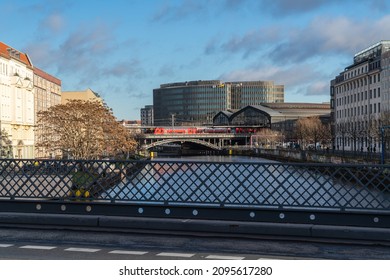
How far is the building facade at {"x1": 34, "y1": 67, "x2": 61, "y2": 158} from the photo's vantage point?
117069 mm

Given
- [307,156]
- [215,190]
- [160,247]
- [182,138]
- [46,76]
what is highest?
[46,76]

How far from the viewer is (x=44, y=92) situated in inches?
5054

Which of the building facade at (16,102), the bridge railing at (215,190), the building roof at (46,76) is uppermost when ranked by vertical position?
the building roof at (46,76)

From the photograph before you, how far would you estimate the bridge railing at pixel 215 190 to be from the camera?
48.0ft

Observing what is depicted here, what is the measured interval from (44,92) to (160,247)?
119870 millimetres

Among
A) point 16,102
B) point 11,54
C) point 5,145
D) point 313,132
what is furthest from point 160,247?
point 313,132

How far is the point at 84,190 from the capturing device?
17.2 meters

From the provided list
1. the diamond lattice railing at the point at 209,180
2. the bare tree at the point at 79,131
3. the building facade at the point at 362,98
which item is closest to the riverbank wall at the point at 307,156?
the building facade at the point at 362,98

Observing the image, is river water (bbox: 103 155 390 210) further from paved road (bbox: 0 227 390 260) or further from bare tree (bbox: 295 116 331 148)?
bare tree (bbox: 295 116 331 148)

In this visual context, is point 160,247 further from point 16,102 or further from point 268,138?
point 268,138

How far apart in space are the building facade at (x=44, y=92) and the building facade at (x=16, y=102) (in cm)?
422

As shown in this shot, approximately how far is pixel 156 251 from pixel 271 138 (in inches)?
6789

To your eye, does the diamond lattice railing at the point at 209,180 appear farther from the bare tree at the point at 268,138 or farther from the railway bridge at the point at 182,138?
the bare tree at the point at 268,138

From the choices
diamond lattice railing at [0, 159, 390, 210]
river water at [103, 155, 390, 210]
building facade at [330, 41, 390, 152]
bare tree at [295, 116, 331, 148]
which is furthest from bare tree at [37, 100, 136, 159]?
bare tree at [295, 116, 331, 148]
